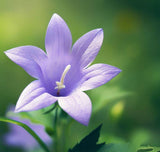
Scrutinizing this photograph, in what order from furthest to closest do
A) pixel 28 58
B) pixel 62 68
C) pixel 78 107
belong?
pixel 62 68 < pixel 28 58 < pixel 78 107

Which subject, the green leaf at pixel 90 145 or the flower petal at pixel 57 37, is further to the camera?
the flower petal at pixel 57 37

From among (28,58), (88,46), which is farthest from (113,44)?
(28,58)

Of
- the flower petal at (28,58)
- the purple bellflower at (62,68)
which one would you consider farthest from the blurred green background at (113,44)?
the flower petal at (28,58)

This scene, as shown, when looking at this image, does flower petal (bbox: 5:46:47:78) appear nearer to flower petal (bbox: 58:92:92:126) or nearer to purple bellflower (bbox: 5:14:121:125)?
purple bellflower (bbox: 5:14:121:125)

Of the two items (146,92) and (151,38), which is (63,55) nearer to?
(146,92)

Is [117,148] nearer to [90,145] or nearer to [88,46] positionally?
[90,145]

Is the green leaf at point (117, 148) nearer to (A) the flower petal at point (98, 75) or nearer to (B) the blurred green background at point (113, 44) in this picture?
(A) the flower petal at point (98, 75)

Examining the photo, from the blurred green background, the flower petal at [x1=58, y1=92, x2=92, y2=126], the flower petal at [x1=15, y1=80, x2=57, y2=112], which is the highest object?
the flower petal at [x1=15, y1=80, x2=57, y2=112]

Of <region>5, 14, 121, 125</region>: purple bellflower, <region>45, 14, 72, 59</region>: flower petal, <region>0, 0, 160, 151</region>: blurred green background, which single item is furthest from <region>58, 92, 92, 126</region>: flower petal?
<region>0, 0, 160, 151</region>: blurred green background
